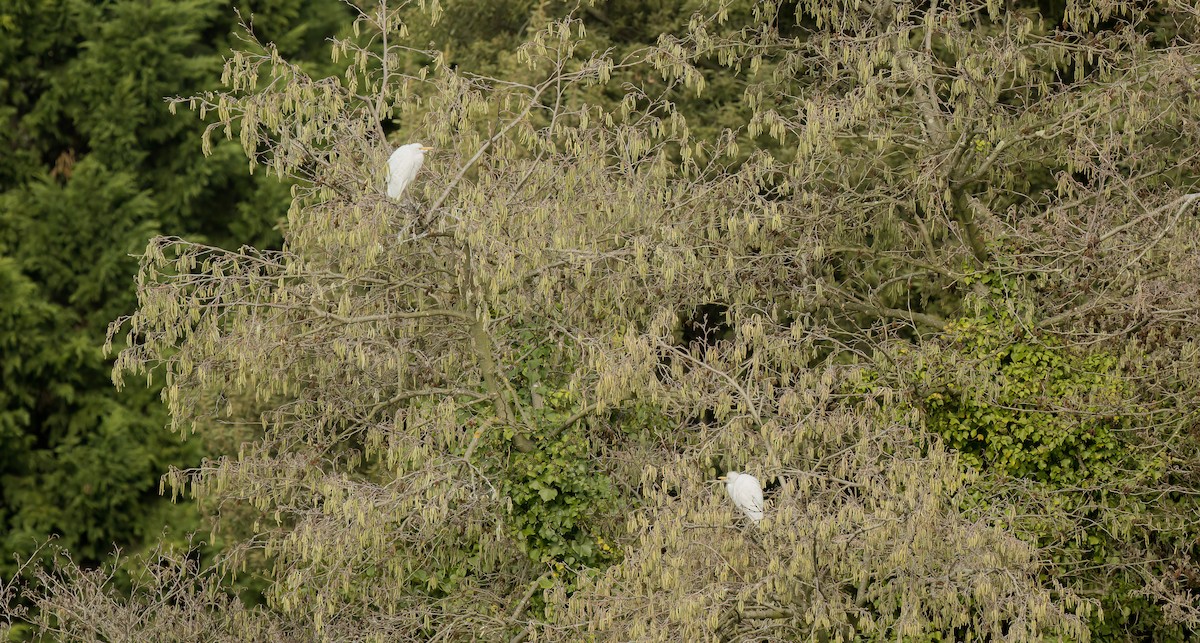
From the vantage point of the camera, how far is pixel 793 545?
22.3 ft

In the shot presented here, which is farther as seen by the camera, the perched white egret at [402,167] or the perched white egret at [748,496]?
the perched white egret at [402,167]

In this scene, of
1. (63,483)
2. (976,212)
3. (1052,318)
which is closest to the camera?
(1052,318)

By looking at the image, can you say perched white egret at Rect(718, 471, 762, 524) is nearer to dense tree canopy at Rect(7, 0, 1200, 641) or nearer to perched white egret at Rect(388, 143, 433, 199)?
dense tree canopy at Rect(7, 0, 1200, 641)

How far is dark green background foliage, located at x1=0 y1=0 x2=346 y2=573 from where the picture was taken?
14758mm

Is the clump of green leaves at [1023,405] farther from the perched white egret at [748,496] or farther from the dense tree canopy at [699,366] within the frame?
the perched white egret at [748,496]

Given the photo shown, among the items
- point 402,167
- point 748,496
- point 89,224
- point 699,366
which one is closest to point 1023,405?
point 699,366

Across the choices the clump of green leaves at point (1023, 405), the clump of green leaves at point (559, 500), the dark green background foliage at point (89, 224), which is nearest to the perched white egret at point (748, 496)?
the clump of green leaves at point (559, 500)

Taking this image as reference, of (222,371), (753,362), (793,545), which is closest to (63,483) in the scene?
(222,371)

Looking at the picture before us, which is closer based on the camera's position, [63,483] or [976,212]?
[976,212]

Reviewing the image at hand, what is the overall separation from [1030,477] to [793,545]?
3.88m

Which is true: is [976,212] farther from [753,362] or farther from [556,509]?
[556,509]

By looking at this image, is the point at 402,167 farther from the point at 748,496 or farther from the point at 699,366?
the point at 748,496

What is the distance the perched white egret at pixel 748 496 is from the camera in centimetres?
732

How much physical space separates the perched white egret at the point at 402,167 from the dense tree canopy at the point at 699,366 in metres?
0.15
